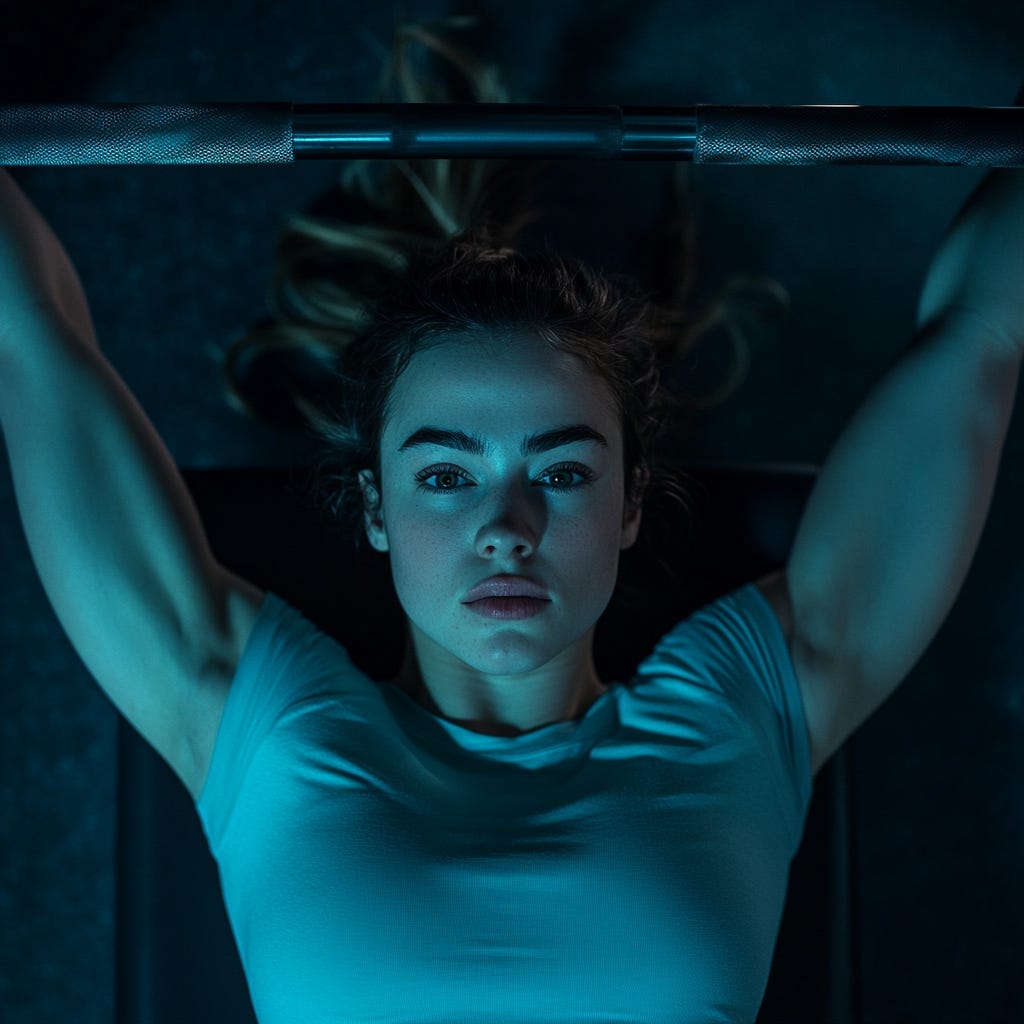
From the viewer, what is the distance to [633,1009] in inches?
41.5

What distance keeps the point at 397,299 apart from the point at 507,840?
0.57 metres

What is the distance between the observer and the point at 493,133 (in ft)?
3.04

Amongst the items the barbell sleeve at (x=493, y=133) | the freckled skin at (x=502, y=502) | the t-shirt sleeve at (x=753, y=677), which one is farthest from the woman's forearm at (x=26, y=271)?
the t-shirt sleeve at (x=753, y=677)

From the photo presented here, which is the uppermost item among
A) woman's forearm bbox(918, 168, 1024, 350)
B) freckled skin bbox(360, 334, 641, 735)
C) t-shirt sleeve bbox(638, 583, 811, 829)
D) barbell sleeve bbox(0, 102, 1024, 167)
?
woman's forearm bbox(918, 168, 1024, 350)

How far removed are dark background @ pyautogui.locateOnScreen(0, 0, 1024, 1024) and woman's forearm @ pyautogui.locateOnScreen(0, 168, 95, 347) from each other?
0.34 metres

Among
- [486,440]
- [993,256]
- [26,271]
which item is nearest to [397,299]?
[486,440]

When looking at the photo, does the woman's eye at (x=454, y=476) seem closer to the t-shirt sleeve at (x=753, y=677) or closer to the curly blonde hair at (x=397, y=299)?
the curly blonde hair at (x=397, y=299)

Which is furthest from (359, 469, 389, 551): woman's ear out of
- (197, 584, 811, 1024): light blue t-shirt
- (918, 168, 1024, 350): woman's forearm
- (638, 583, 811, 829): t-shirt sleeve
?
(918, 168, 1024, 350): woman's forearm

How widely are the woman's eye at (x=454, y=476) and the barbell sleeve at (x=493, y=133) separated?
0.30m

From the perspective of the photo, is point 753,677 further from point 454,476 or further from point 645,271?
point 645,271

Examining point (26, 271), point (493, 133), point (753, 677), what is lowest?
point (753, 677)

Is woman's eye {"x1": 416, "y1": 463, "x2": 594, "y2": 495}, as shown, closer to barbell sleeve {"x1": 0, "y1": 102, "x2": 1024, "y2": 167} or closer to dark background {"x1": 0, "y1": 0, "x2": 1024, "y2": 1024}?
barbell sleeve {"x1": 0, "y1": 102, "x2": 1024, "y2": 167}

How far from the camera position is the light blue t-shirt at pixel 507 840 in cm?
106

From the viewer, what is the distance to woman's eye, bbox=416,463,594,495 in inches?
43.4
